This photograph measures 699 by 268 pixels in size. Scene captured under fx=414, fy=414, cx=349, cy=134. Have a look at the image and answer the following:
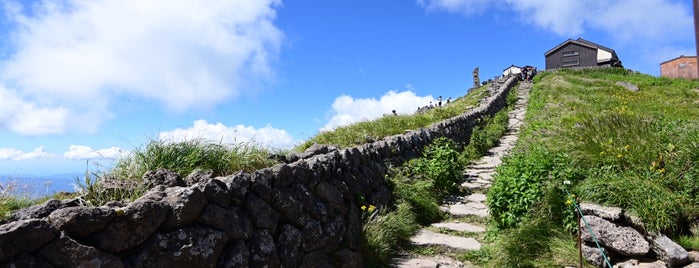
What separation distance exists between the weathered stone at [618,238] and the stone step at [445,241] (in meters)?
1.42

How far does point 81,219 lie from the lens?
8.66 feet

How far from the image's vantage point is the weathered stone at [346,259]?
471 centimetres

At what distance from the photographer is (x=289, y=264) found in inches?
161

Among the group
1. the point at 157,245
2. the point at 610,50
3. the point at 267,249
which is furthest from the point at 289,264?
the point at 610,50

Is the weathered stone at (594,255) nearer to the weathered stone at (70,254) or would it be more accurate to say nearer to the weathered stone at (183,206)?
the weathered stone at (183,206)

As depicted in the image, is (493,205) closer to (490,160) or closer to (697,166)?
(697,166)

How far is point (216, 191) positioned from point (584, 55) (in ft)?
183

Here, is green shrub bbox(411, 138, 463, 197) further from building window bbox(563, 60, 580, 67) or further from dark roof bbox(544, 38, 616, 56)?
dark roof bbox(544, 38, 616, 56)

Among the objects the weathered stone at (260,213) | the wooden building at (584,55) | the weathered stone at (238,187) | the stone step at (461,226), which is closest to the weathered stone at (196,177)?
the weathered stone at (238,187)

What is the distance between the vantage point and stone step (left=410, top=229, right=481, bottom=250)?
224 inches

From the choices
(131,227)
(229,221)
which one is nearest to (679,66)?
(229,221)

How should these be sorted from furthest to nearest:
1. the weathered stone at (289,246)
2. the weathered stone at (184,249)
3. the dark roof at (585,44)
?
the dark roof at (585,44), the weathered stone at (289,246), the weathered stone at (184,249)

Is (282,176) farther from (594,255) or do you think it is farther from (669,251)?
(669,251)

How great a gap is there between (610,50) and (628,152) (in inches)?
2089
